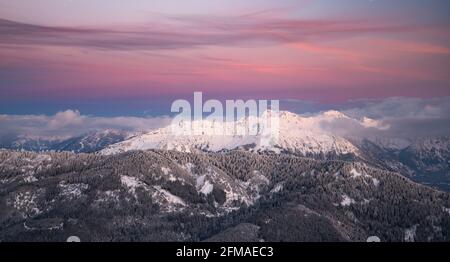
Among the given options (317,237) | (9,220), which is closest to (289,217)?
(317,237)

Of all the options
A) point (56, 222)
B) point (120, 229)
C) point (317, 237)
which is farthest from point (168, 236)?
point (317, 237)
